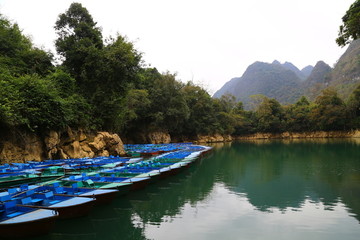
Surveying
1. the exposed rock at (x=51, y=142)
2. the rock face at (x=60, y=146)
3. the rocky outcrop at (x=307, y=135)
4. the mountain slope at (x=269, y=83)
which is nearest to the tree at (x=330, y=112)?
the rocky outcrop at (x=307, y=135)

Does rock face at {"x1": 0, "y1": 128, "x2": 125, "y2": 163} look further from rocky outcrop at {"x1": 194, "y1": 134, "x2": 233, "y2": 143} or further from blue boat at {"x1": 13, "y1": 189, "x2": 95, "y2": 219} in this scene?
rocky outcrop at {"x1": 194, "y1": 134, "x2": 233, "y2": 143}

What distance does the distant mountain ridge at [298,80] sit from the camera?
6825cm

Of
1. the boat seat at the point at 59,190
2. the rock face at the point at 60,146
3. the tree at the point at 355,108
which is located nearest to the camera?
the boat seat at the point at 59,190

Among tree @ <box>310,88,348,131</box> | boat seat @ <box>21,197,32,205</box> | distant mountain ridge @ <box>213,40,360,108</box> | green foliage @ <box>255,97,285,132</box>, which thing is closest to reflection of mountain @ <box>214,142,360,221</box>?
boat seat @ <box>21,197,32,205</box>

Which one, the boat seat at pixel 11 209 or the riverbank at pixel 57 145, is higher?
the riverbank at pixel 57 145

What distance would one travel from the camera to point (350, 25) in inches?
539

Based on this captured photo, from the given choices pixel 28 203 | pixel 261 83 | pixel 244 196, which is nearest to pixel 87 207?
pixel 28 203

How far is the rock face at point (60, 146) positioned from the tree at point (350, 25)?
56.7 ft

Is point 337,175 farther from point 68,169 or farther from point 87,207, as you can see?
point 68,169

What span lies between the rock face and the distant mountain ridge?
49.3 meters

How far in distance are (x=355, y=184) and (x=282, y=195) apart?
363 centimetres

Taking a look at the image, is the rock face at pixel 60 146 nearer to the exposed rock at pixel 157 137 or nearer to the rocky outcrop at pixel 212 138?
the exposed rock at pixel 157 137

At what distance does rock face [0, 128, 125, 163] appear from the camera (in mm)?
13695

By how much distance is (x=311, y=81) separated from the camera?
3484 inches
